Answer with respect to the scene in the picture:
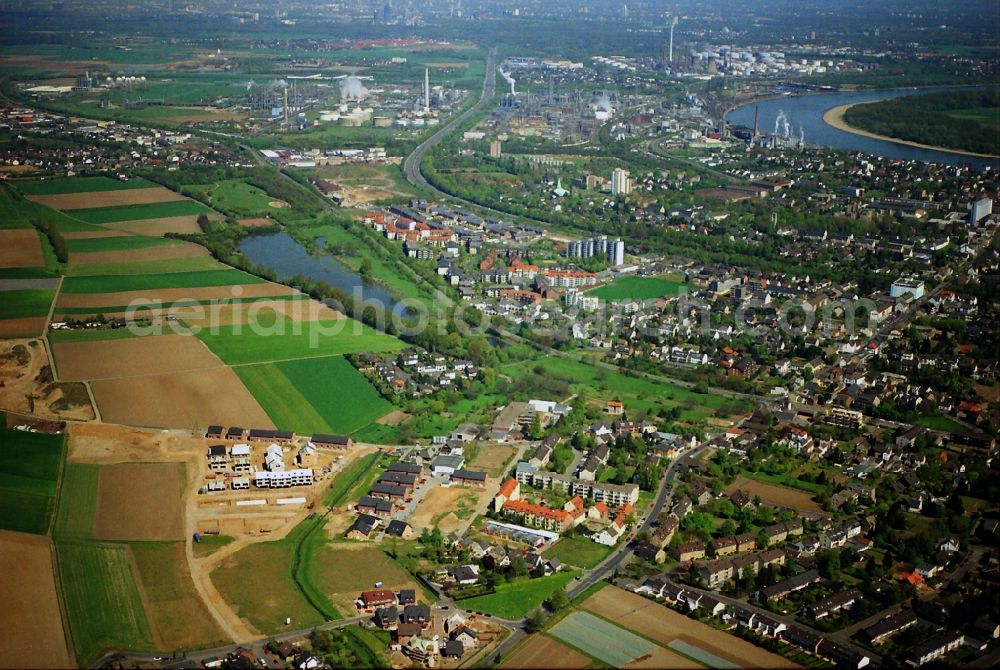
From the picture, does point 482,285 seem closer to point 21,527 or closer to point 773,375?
point 773,375

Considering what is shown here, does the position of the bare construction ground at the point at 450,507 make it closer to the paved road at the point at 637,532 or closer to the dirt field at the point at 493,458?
the dirt field at the point at 493,458

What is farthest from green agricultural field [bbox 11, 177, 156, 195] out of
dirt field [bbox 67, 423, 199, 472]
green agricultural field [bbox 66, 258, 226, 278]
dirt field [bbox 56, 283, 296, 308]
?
dirt field [bbox 67, 423, 199, 472]

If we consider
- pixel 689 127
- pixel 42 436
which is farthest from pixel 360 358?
pixel 689 127

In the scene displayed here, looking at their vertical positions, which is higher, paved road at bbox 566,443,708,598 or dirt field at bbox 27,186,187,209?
dirt field at bbox 27,186,187,209

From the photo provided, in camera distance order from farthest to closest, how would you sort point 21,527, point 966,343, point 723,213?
point 723,213
point 966,343
point 21,527

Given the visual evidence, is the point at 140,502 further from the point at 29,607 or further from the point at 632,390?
the point at 632,390

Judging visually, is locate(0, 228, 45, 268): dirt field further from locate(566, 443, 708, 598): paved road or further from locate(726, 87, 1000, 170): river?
locate(726, 87, 1000, 170): river
